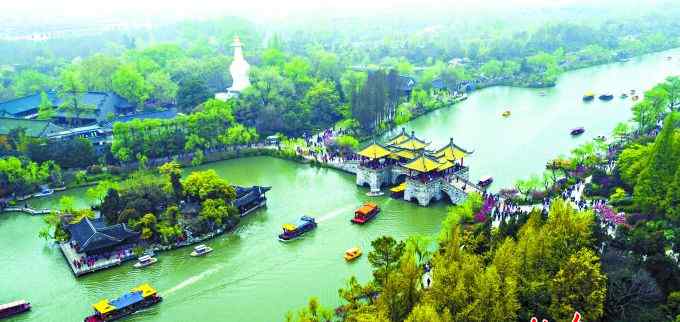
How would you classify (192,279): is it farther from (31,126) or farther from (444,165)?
(31,126)

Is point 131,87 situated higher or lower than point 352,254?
higher

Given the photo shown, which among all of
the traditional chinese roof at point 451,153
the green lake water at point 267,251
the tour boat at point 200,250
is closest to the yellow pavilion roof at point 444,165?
the traditional chinese roof at point 451,153

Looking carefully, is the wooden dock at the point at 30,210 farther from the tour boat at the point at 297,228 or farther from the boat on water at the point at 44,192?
the tour boat at the point at 297,228

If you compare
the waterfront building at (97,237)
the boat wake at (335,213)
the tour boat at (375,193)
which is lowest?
the boat wake at (335,213)

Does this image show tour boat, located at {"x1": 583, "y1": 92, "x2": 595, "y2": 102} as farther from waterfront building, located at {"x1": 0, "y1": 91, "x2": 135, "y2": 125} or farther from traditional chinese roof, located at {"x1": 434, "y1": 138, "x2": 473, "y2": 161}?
waterfront building, located at {"x1": 0, "y1": 91, "x2": 135, "y2": 125}

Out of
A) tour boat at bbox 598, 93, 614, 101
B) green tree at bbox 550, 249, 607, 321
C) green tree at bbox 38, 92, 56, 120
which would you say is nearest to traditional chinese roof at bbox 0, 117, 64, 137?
green tree at bbox 38, 92, 56, 120

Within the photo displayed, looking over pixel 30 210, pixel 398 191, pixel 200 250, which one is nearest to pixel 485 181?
pixel 398 191
